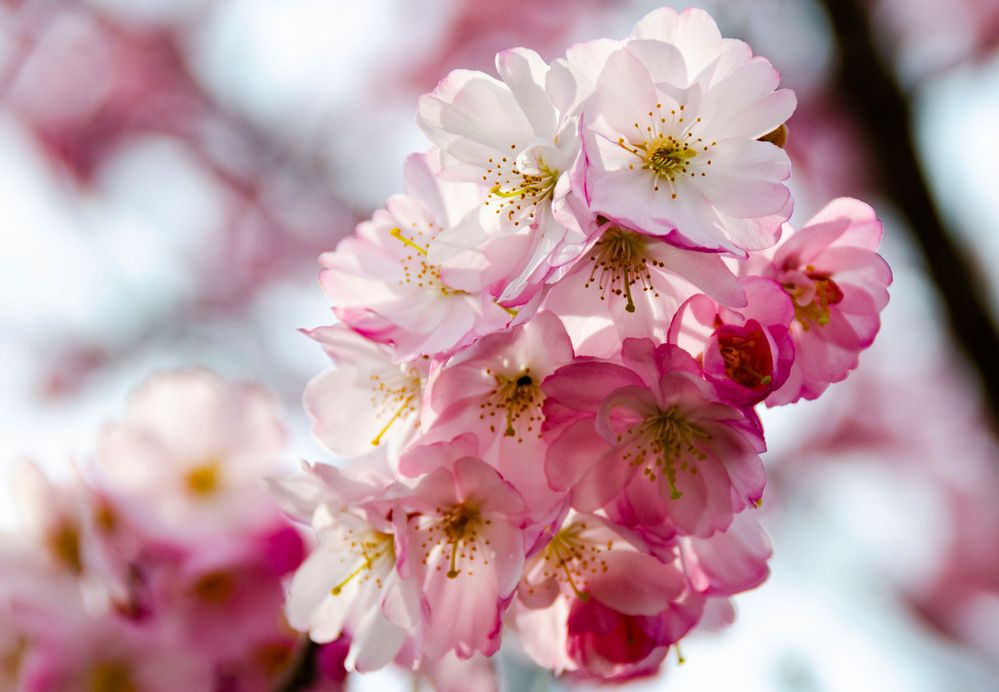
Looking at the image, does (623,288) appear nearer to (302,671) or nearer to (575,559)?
(575,559)

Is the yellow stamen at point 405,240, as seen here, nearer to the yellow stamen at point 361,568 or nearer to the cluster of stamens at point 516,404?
the cluster of stamens at point 516,404

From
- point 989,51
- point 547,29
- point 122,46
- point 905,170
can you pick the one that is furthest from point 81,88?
point 989,51

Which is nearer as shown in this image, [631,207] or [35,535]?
[631,207]

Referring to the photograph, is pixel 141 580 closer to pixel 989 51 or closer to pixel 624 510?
pixel 624 510

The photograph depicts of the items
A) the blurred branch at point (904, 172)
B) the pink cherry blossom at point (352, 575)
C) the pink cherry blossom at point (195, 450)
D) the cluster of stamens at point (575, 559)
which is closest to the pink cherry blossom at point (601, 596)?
the cluster of stamens at point (575, 559)

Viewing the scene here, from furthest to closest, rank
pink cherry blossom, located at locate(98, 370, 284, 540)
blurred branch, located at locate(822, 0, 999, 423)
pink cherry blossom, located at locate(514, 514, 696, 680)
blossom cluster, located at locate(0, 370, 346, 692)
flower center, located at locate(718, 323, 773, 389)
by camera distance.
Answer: blurred branch, located at locate(822, 0, 999, 423) < pink cherry blossom, located at locate(98, 370, 284, 540) < blossom cluster, located at locate(0, 370, 346, 692) < pink cherry blossom, located at locate(514, 514, 696, 680) < flower center, located at locate(718, 323, 773, 389)

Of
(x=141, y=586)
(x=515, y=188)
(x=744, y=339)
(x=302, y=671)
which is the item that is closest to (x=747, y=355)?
(x=744, y=339)

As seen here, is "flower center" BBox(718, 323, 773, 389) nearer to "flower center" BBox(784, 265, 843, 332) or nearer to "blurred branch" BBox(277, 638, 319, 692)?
"flower center" BBox(784, 265, 843, 332)

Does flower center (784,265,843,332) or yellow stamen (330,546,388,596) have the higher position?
flower center (784,265,843,332)

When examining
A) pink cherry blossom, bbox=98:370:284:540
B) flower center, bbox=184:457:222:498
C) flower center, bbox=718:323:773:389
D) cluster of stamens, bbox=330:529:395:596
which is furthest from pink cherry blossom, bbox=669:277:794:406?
flower center, bbox=184:457:222:498
